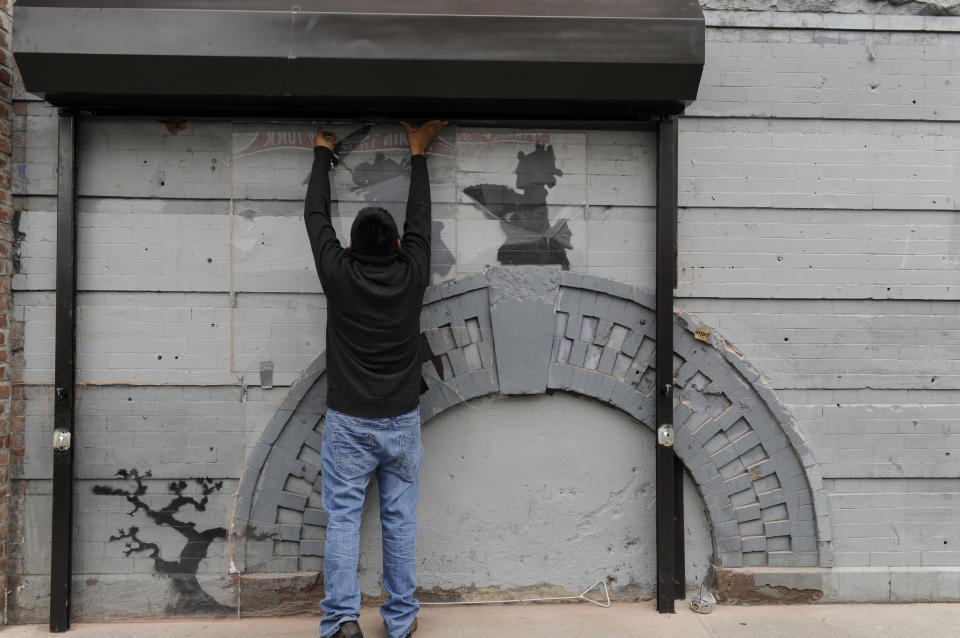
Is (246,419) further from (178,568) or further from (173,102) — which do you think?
(173,102)

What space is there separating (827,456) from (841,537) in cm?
42

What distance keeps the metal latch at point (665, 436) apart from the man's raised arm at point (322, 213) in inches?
70.0

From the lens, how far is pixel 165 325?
335 cm

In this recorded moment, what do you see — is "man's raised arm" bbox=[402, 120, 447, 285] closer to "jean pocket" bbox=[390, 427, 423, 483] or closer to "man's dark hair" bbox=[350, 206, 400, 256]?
"man's dark hair" bbox=[350, 206, 400, 256]

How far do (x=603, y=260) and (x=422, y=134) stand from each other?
1116 mm

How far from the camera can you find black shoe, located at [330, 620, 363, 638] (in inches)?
113

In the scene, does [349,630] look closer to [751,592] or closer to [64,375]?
[64,375]

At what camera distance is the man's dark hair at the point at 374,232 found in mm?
2854

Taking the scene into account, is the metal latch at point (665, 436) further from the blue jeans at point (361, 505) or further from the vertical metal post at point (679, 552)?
the blue jeans at point (361, 505)

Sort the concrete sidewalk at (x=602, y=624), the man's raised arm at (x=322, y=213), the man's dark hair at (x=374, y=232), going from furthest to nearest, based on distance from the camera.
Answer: the concrete sidewalk at (x=602, y=624), the man's raised arm at (x=322, y=213), the man's dark hair at (x=374, y=232)

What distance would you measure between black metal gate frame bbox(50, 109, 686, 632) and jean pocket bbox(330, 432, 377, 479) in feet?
4.57

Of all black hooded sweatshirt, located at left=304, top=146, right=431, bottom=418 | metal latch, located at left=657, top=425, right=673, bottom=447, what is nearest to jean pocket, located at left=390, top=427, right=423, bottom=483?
black hooded sweatshirt, located at left=304, top=146, right=431, bottom=418

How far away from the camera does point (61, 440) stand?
320 centimetres

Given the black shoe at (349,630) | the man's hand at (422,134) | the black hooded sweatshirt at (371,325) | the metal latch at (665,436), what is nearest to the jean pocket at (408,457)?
the black hooded sweatshirt at (371,325)
